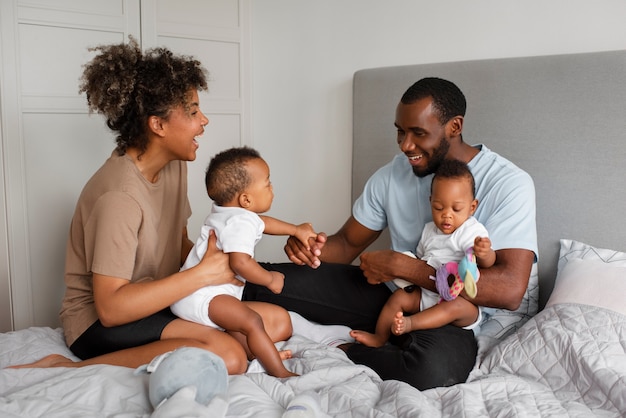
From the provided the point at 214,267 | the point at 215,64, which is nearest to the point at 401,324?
the point at 214,267

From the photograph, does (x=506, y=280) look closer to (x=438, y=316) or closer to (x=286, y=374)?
(x=438, y=316)

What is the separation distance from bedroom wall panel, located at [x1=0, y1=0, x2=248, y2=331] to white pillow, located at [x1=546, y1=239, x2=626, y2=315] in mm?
1810

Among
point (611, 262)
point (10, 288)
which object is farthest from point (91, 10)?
point (611, 262)

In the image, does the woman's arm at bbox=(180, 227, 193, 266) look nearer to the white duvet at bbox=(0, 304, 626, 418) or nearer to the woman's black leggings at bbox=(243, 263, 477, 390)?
the woman's black leggings at bbox=(243, 263, 477, 390)

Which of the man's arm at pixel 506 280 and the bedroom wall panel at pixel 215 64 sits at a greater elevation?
the bedroom wall panel at pixel 215 64

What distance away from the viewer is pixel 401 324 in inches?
73.5

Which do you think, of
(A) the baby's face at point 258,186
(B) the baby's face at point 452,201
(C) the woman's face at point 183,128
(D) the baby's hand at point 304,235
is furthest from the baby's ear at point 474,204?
(C) the woman's face at point 183,128

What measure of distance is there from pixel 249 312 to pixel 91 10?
1490mm

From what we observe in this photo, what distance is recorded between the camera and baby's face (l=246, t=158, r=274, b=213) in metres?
1.87

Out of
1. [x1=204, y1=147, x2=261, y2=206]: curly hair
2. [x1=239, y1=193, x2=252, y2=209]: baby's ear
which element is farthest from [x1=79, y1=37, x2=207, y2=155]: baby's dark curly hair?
[x1=239, y1=193, x2=252, y2=209]: baby's ear

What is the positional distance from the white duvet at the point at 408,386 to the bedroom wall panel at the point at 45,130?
645 millimetres

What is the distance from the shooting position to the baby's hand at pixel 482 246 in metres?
1.80

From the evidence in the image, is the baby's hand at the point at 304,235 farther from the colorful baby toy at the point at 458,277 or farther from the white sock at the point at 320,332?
the colorful baby toy at the point at 458,277

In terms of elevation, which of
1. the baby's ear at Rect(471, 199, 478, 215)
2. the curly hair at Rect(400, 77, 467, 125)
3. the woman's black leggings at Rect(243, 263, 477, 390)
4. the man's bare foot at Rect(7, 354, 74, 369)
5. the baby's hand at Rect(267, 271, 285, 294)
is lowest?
the man's bare foot at Rect(7, 354, 74, 369)
